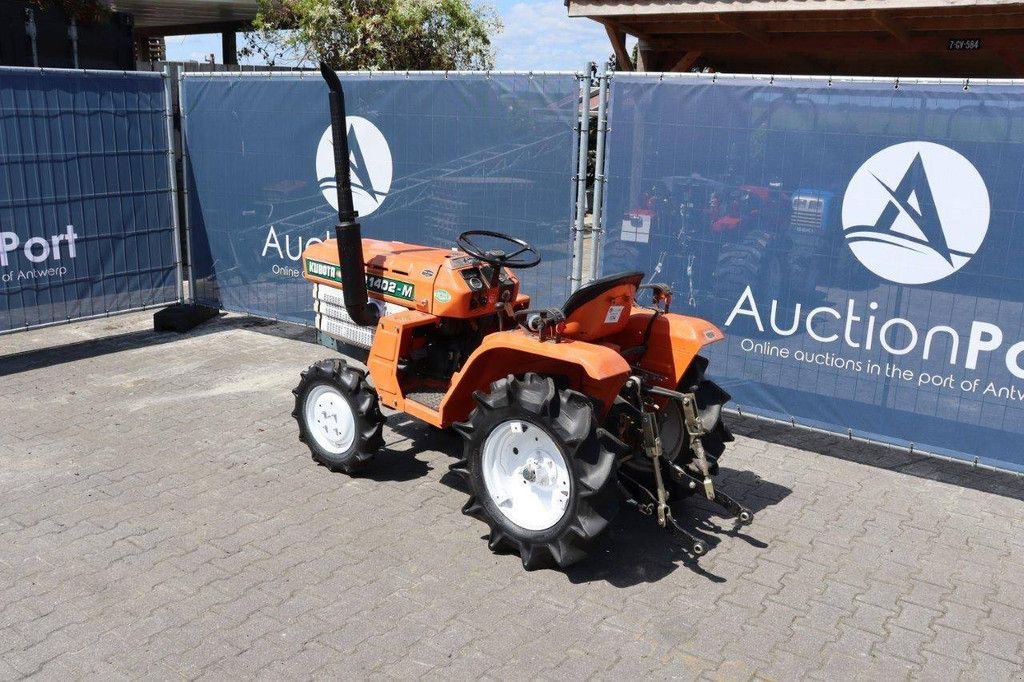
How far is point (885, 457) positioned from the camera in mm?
5863

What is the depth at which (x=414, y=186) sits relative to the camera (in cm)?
707

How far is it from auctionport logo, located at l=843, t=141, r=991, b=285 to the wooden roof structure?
3.10m

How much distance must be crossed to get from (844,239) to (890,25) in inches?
164

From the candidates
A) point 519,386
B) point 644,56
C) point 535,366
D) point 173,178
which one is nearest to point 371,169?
point 173,178

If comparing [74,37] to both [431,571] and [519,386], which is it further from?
[431,571]

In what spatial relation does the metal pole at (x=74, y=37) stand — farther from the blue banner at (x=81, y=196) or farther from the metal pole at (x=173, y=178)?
the blue banner at (x=81, y=196)

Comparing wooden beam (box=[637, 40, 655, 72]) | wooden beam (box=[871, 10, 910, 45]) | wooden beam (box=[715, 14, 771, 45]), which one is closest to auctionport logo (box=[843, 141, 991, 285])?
wooden beam (box=[871, 10, 910, 45])

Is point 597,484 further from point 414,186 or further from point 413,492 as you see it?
point 414,186

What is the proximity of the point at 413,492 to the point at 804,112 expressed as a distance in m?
3.25

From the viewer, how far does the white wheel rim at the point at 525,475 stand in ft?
13.6

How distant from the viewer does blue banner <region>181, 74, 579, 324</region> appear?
645cm

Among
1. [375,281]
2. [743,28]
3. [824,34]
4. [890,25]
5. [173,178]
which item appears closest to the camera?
[375,281]

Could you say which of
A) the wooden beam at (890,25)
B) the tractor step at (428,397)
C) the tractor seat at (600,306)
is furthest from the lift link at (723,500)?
the wooden beam at (890,25)

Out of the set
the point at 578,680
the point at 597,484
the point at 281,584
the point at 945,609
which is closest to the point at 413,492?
the point at 281,584
